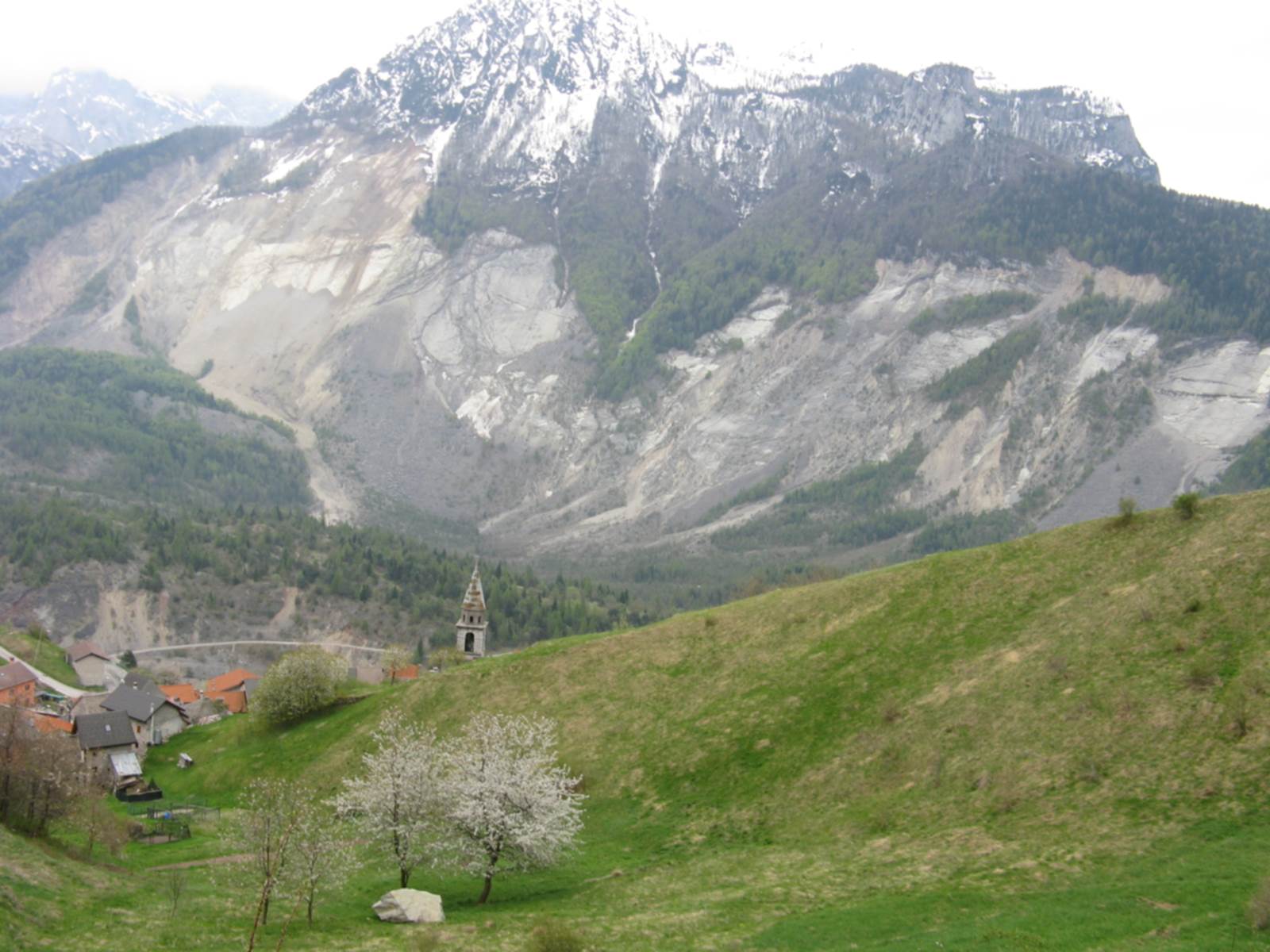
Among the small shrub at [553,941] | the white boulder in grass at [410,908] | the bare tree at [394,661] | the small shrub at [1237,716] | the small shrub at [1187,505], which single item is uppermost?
the small shrub at [1187,505]

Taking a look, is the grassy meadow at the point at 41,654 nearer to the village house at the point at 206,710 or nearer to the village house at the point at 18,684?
the village house at the point at 206,710

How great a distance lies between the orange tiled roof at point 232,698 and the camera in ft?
408

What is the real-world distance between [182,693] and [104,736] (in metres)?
40.1

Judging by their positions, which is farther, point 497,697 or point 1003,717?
point 497,697

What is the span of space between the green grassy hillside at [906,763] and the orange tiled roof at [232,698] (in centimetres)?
4306

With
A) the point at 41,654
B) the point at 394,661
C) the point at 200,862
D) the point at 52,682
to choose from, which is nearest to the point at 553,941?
the point at 200,862

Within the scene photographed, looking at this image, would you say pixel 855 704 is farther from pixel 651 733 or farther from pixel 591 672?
pixel 591 672

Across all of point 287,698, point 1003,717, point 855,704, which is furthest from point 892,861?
point 287,698

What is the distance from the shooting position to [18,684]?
105m

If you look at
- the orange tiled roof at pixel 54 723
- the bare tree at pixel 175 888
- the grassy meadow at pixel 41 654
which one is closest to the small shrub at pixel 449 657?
the orange tiled roof at pixel 54 723

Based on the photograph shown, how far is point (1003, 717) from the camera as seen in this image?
54.2 meters

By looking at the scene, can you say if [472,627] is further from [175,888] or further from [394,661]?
[175,888]

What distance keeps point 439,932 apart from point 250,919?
7804 millimetres

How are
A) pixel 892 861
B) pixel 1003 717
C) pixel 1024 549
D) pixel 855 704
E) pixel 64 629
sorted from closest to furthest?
pixel 892 861 < pixel 1003 717 < pixel 855 704 < pixel 1024 549 < pixel 64 629
